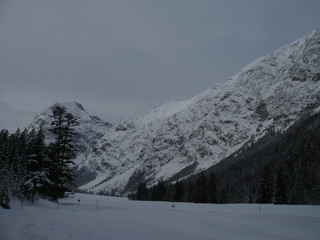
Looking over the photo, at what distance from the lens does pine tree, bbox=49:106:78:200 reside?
3588 centimetres

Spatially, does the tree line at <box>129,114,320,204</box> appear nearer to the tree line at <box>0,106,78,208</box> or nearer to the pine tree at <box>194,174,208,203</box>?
the pine tree at <box>194,174,208,203</box>

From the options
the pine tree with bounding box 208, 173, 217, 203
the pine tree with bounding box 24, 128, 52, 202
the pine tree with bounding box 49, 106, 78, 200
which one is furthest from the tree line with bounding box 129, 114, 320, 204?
the pine tree with bounding box 24, 128, 52, 202

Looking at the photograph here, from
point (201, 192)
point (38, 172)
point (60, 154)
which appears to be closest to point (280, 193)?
point (201, 192)

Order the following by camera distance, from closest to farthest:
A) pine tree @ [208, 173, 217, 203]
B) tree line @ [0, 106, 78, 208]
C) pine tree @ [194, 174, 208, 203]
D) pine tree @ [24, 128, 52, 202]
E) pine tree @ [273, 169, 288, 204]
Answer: pine tree @ [24, 128, 52, 202] → tree line @ [0, 106, 78, 208] → pine tree @ [273, 169, 288, 204] → pine tree @ [208, 173, 217, 203] → pine tree @ [194, 174, 208, 203]

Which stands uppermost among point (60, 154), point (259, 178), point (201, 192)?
point (60, 154)

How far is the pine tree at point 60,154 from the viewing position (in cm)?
3588

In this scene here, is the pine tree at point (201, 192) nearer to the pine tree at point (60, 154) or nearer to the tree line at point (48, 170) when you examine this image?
the tree line at point (48, 170)

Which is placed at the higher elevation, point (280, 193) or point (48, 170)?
point (48, 170)

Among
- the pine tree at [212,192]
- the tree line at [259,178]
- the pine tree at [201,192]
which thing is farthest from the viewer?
the tree line at [259,178]

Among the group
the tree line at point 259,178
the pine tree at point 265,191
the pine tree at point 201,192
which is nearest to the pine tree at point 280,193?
the pine tree at point 265,191

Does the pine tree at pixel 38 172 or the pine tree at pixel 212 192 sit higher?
the pine tree at pixel 38 172

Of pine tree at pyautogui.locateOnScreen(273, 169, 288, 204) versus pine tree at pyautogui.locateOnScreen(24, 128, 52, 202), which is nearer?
pine tree at pyautogui.locateOnScreen(24, 128, 52, 202)

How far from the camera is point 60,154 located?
3822 centimetres

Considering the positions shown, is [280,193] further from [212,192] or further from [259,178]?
[259,178]
